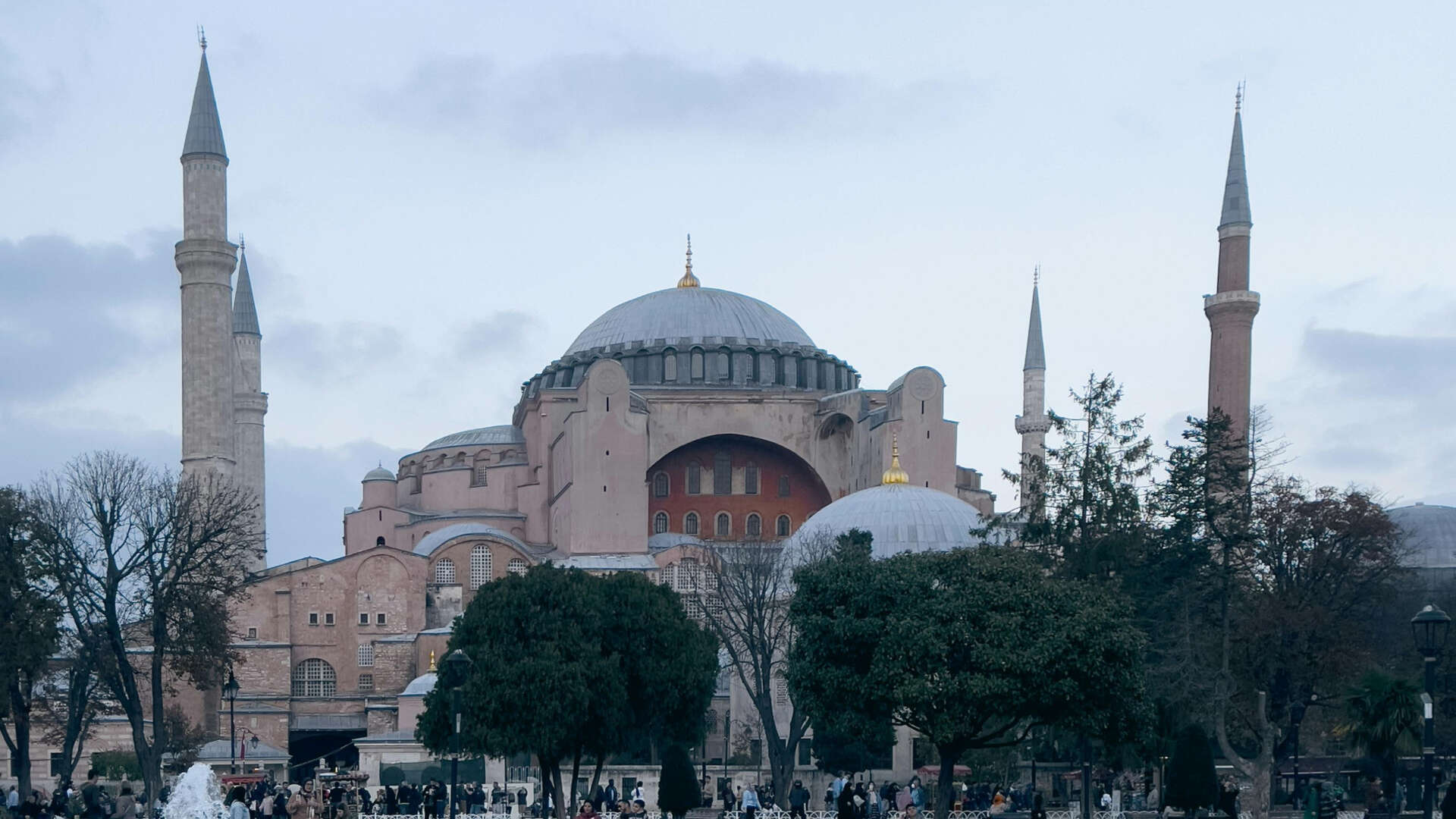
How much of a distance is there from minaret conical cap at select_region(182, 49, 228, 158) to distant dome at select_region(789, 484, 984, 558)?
16355 mm

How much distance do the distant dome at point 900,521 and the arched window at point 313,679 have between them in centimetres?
1228

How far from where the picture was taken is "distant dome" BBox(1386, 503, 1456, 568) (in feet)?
139

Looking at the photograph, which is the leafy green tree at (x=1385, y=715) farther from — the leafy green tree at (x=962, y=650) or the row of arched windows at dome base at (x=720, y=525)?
the row of arched windows at dome base at (x=720, y=525)

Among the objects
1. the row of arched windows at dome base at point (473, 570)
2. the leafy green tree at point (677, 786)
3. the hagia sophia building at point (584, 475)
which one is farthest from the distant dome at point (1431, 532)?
the leafy green tree at point (677, 786)

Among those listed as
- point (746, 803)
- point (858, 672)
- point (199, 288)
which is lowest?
point (746, 803)

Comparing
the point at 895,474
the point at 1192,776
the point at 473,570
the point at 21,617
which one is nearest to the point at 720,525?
the point at 473,570

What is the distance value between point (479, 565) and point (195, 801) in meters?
24.6

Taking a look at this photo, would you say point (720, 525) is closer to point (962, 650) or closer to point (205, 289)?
point (205, 289)

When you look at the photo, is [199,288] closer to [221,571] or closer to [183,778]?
[221,571]

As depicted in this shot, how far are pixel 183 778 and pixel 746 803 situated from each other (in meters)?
7.06

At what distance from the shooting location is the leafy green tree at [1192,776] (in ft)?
71.8

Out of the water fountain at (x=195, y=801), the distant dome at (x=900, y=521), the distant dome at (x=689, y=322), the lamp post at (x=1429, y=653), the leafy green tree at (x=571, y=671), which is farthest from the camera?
the distant dome at (x=689, y=322)

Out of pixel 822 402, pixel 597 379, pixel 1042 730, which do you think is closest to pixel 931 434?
pixel 822 402

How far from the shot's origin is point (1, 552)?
28.1 meters
